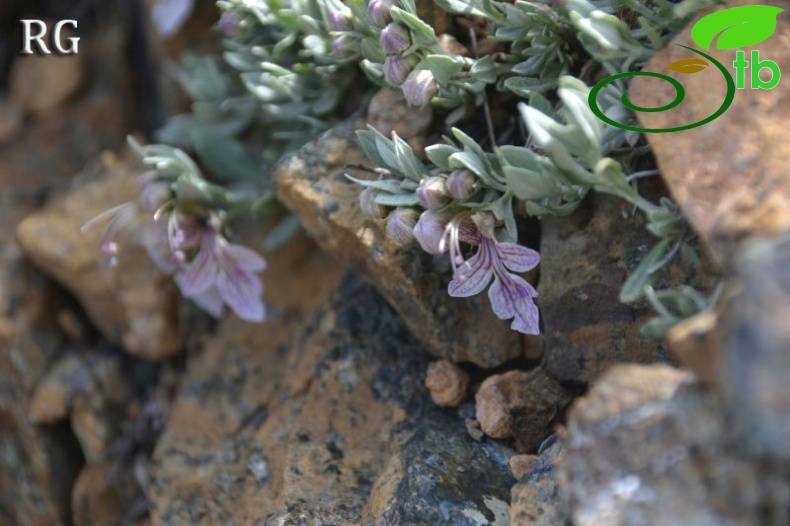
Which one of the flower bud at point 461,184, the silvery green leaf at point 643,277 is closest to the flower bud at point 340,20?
the flower bud at point 461,184

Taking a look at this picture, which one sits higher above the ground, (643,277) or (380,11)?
(380,11)

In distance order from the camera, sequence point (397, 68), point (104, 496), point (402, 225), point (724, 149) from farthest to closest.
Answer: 1. point (104, 496)
2. point (397, 68)
3. point (402, 225)
4. point (724, 149)

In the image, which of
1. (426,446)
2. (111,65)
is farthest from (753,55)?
(111,65)

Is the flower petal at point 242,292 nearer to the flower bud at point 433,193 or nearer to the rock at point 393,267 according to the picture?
the rock at point 393,267

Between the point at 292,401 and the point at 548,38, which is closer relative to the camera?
the point at 548,38

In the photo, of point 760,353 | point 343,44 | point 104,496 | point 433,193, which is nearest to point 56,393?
point 104,496

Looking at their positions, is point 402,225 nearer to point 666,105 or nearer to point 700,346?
point 666,105

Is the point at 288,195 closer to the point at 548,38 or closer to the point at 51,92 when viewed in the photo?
the point at 548,38
